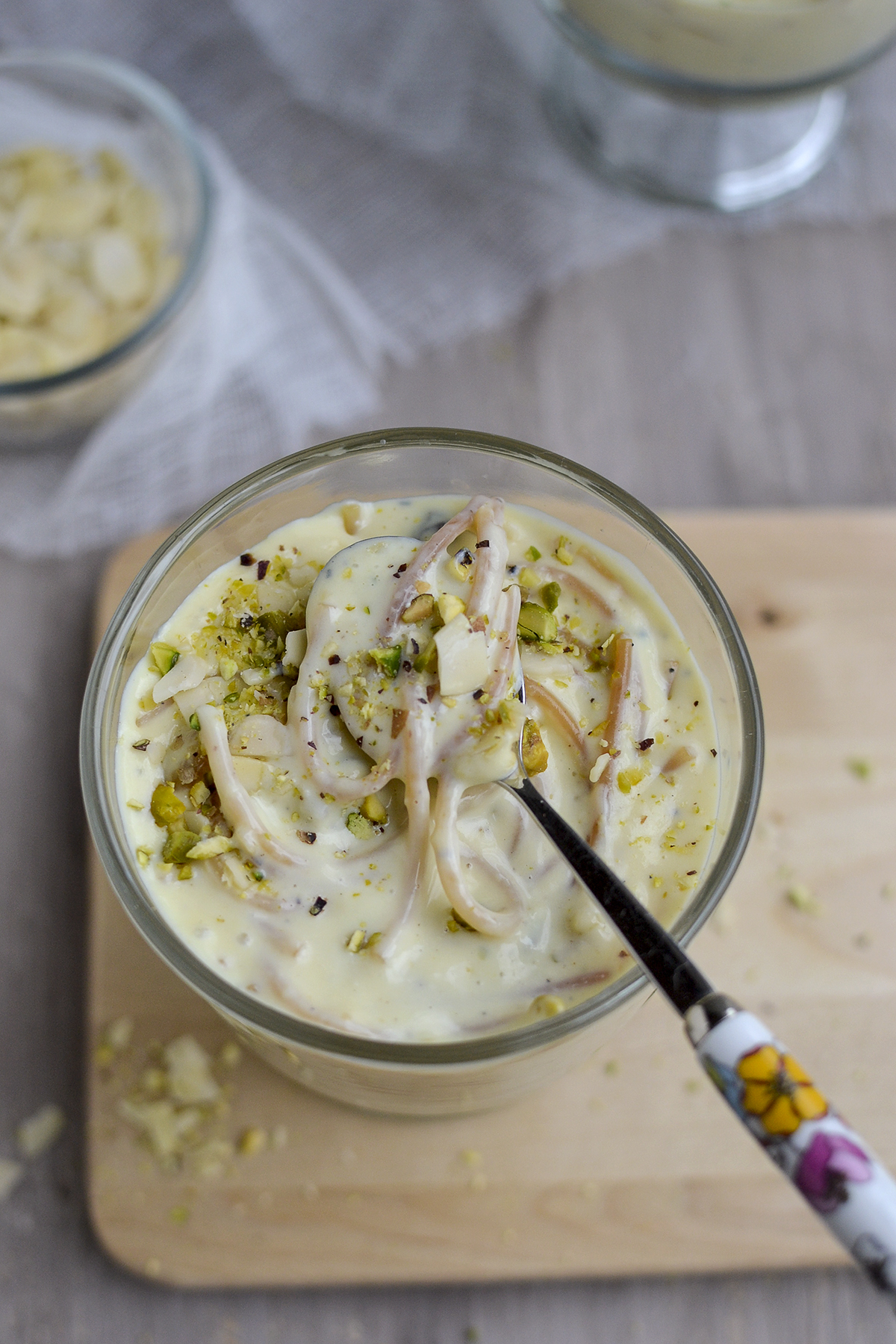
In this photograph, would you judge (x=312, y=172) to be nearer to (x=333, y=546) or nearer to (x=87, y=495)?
(x=87, y=495)

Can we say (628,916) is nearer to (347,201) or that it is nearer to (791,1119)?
(791,1119)

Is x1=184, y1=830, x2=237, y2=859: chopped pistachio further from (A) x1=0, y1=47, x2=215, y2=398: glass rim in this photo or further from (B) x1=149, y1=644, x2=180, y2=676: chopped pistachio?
(A) x1=0, y1=47, x2=215, y2=398: glass rim

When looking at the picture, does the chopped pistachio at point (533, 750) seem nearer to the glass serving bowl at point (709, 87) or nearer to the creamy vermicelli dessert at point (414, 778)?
the creamy vermicelli dessert at point (414, 778)

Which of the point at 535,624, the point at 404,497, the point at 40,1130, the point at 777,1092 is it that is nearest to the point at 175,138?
the point at 404,497

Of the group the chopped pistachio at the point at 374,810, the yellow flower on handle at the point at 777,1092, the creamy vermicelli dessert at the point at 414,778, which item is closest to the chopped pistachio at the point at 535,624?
the creamy vermicelli dessert at the point at 414,778

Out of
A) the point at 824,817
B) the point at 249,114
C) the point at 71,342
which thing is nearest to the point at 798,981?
the point at 824,817

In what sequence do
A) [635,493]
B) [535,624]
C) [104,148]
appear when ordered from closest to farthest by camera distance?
[535,624], [635,493], [104,148]

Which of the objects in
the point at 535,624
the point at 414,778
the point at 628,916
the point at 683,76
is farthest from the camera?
the point at 683,76
